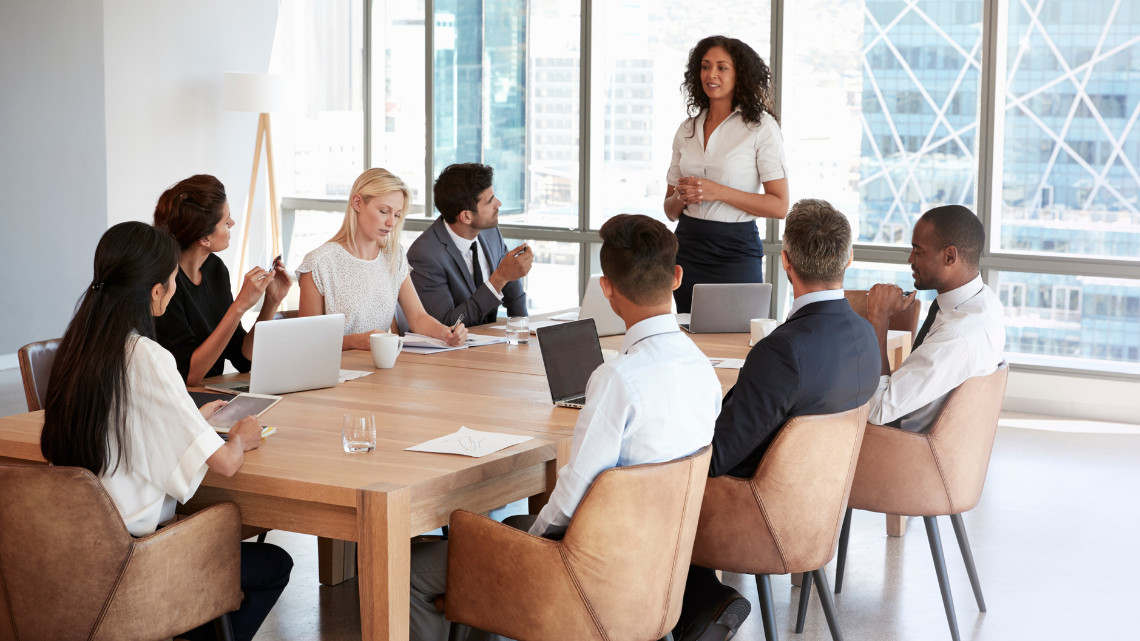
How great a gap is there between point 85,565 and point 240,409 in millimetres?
673

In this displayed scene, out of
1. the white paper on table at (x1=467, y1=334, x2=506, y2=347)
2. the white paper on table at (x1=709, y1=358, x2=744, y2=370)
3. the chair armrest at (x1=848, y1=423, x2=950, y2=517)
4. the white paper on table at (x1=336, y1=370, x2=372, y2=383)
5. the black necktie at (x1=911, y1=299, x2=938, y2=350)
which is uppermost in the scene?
the black necktie at (x1=911, y1=299, x2=938, y2=350)

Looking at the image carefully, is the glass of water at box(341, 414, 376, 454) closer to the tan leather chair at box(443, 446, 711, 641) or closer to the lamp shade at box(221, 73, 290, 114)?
the tan leather chair at box(443, 446, 711, 641)

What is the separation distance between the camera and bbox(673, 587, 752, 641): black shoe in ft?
7.95

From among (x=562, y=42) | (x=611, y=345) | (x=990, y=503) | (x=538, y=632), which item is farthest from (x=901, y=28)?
(x=538, y=632)

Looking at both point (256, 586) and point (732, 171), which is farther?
point (732, 171)

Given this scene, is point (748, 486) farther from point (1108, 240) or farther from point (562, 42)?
point (562, 42)

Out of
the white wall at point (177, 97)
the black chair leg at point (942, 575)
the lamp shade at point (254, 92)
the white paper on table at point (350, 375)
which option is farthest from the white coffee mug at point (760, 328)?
the white wall at point (177, 97)

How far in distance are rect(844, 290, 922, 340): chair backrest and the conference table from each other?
107cm

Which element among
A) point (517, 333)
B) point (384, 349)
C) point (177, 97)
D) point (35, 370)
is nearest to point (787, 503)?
point (384, 349)

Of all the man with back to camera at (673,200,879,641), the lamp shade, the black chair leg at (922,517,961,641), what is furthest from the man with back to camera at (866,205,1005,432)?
the lamp shade

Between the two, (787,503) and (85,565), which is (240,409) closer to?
(85,565)

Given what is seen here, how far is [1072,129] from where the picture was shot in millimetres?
6152

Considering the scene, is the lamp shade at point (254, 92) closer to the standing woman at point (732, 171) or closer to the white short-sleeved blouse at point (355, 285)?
the standing woman at point (732, 171)

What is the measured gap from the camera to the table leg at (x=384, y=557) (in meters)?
2.13
